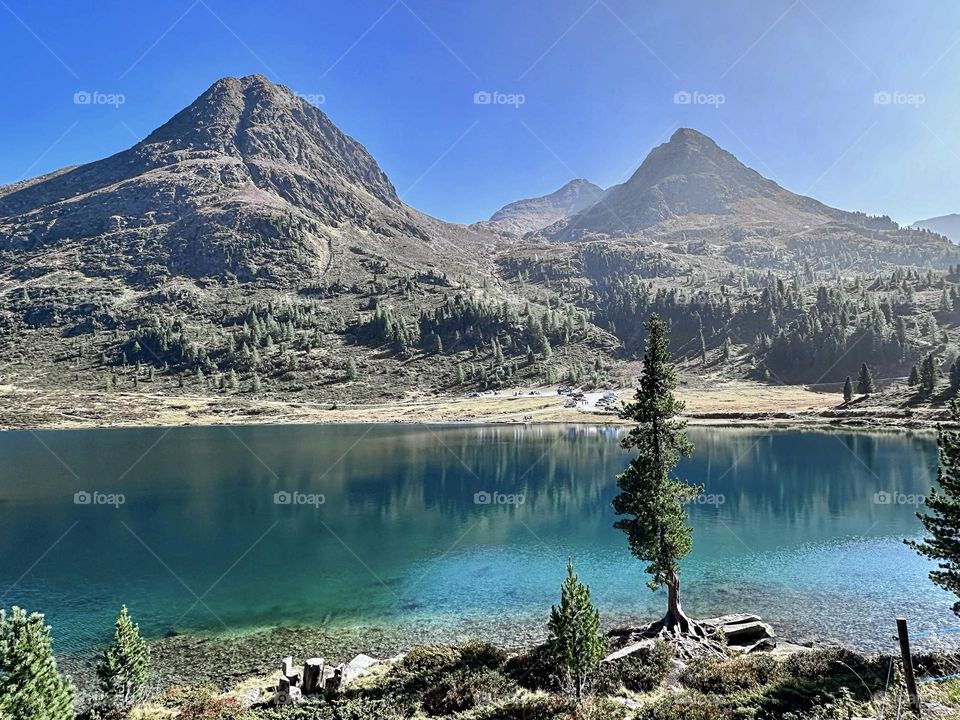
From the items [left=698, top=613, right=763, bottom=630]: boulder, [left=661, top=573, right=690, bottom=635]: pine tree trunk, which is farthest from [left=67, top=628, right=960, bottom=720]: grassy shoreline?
[left=661, top=573, right=690, bottom=635]: pine tree trunk

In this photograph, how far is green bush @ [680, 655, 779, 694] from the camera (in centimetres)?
2119

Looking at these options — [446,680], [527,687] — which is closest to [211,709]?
[446,680]

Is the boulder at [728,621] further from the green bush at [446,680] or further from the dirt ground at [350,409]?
the dirt ground at [350,409]

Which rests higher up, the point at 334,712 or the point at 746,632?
the point at 334,712

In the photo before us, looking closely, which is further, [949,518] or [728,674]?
[949,518]

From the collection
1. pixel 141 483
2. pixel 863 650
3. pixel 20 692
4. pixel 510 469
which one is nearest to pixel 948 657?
pixel 863 650

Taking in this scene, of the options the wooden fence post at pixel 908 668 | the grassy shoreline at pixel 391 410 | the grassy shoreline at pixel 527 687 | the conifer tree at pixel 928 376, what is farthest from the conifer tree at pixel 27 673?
the conifer tree at pixel 928 376

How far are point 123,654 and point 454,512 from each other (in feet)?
148

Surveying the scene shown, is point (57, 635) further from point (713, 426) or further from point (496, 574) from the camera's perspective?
point (713, 426)

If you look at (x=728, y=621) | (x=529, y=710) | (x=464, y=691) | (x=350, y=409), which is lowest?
(x=728, y=621)

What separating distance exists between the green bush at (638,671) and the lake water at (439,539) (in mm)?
11300

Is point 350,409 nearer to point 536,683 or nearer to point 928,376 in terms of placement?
point 928,376

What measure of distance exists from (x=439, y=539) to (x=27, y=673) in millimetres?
41722

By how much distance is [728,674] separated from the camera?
22.1 meters
